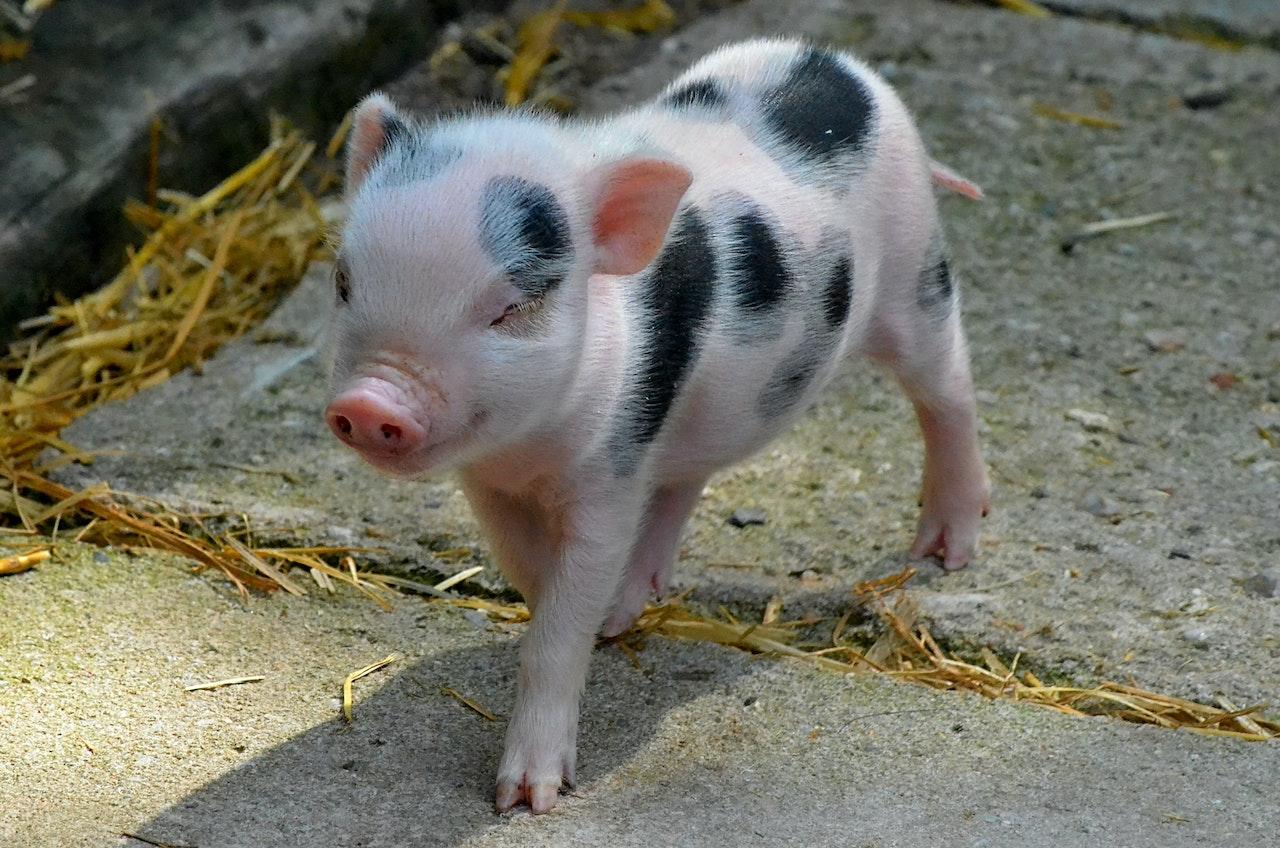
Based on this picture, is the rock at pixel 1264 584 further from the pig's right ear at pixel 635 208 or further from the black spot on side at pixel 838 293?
the pig's right ear at pixel 635 208

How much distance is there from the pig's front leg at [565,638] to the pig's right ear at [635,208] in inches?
18.0

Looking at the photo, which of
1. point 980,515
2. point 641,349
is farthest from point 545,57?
point 641,349

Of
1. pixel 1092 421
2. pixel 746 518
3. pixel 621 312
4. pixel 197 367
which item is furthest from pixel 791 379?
pixel 197 367

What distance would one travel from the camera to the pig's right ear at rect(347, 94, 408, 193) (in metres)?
3.02

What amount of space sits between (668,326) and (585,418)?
26cm

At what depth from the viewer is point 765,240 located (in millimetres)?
3307

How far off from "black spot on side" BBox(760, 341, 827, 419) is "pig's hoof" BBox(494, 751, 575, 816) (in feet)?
2.80

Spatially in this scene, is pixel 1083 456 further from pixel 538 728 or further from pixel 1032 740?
pixel 538 728

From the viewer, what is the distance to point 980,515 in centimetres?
399

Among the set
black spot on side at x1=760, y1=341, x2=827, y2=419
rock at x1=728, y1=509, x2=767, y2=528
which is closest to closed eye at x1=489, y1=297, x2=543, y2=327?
black spot on side at x1=760, y1=341, x2=827, y2=419

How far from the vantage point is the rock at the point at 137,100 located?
4.86m

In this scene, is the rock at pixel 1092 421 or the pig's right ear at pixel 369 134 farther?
the rock at pixel 1092 421

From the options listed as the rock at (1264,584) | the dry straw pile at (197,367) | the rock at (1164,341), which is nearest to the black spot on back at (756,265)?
the dry straw pile at (197,367)

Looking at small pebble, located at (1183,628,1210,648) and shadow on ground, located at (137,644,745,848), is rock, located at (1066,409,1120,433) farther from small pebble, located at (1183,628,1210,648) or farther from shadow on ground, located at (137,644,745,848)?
shadow on ground, located at (137,644,745,848)
